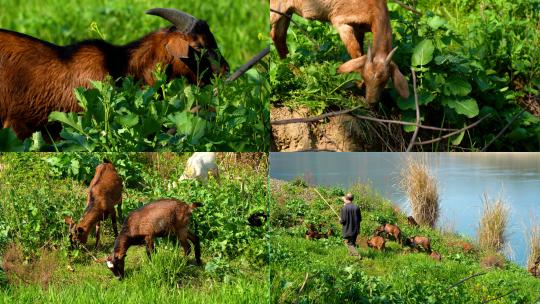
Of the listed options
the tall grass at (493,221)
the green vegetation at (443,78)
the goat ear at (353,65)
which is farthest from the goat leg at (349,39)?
the tall grass at (493,221)

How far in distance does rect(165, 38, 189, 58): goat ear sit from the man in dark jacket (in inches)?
45.7

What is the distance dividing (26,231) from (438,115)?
2460 mm

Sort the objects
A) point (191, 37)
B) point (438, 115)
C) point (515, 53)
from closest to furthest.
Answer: point (191, 37) → point (438, 115) → point (515, 53)

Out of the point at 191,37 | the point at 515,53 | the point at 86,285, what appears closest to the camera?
the point at 86,285

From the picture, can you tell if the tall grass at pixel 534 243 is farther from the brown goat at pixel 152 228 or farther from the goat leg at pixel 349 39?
the brown goat at pixel 152 228

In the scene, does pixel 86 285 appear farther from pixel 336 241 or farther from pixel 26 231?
pixel 336 241

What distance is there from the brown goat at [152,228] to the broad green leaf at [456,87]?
1791 mm

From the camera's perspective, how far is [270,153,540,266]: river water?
522cm

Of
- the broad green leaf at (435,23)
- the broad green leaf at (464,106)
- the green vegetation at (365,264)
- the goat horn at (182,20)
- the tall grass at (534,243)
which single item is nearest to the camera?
the green vegetation at (365,264)

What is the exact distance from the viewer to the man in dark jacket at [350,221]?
520cm

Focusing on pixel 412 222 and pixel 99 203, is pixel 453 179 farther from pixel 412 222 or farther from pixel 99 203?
pixel 99 203

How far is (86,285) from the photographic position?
5160 millimetres

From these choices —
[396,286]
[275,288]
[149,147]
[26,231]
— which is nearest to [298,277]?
[275,288]

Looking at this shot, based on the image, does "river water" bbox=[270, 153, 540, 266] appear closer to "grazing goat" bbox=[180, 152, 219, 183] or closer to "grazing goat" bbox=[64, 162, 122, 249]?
"grazing goat" bbox=[180, 152, 219, 183]
